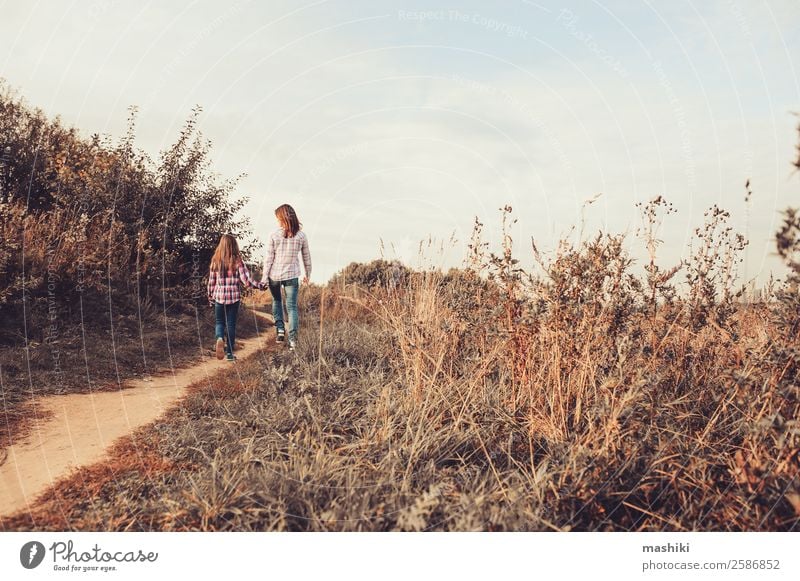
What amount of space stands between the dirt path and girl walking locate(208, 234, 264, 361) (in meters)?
1.71

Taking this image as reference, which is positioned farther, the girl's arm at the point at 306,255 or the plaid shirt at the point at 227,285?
the girl's arm at the point at 306,255

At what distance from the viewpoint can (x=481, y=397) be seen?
4379 mm

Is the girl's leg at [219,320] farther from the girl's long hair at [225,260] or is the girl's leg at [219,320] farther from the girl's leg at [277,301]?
the girl's leg at [277,301]

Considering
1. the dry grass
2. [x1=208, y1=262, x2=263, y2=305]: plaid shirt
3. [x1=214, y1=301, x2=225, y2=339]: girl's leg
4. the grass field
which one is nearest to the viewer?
the grass field

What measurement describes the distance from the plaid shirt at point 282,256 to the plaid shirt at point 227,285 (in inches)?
14.0

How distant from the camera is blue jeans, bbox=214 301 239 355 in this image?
8766 mm

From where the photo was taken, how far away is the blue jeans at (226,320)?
877cm

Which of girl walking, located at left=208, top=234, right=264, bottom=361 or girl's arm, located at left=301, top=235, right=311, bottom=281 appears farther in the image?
girl's arm, located at left=301, top=235, right=311, bottom=281

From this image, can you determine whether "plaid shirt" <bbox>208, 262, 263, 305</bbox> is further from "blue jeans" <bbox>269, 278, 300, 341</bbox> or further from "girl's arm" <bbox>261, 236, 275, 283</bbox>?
"blue jeans" <bbox>269, 278, 300, 341</bbox>

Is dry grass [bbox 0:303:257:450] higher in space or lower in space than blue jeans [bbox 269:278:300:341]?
lower

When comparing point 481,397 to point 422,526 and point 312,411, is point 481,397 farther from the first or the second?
point 422,526

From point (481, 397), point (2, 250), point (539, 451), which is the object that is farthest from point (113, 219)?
point (539, 451)

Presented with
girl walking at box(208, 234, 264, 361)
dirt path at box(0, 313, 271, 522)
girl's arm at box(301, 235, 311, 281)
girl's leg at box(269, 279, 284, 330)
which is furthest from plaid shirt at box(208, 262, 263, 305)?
dirt path at box(0, 313, 271, 522)

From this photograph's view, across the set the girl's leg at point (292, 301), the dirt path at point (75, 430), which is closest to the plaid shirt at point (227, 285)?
the girl's leg at point (292, 301)
